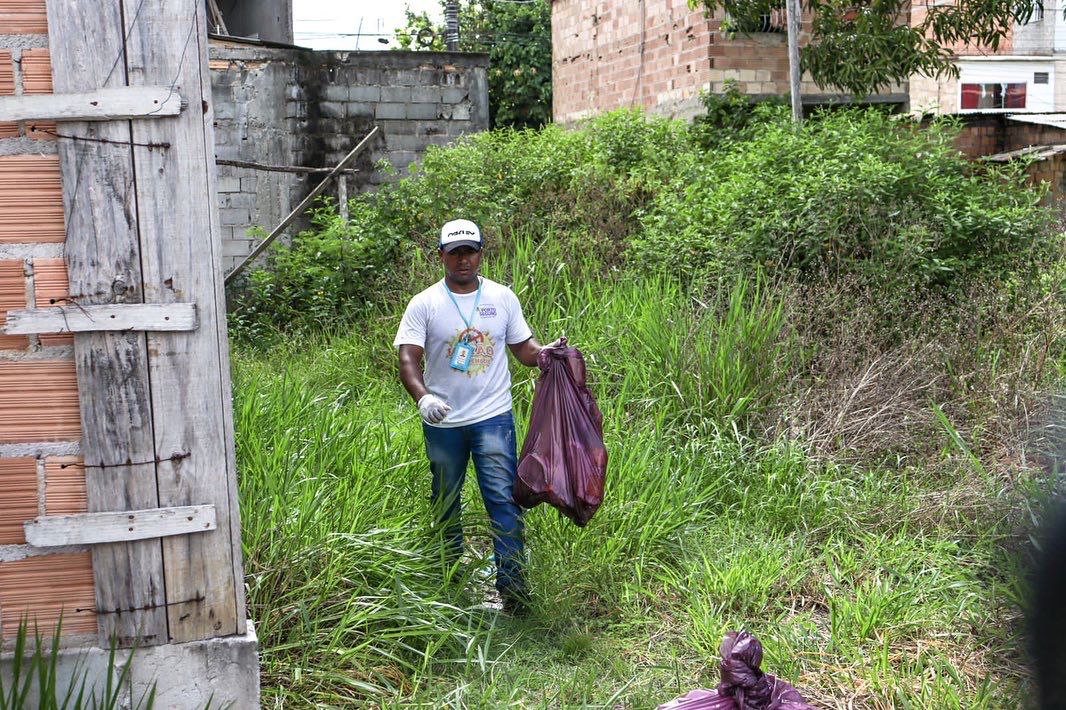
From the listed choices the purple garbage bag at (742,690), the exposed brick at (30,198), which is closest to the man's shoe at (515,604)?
the purple garbage bag at (742,690)

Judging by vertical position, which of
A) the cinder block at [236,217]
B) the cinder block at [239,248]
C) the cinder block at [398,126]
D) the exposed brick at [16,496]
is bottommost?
the exposed brick at [16,496]

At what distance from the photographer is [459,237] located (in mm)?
4527

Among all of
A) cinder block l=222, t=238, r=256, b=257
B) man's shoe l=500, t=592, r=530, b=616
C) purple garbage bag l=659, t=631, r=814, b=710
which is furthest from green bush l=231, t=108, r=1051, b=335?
purple garbage bag l=659, t=631, r=814, b=710

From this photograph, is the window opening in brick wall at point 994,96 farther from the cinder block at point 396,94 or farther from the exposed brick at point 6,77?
the exposed brick at point 6,77

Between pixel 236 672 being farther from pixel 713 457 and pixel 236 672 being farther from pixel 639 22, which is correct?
pixel 639 22

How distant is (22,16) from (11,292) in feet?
2.45

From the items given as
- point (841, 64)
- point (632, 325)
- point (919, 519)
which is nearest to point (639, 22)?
point (841, 64)

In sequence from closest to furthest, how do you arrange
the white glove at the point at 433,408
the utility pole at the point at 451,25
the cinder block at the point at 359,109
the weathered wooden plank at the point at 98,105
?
the weathered wooden plank at the point at 98,105 < the white glove at the point at 433,408 < the cinder block at the point at 359,109 < the utility pole at the point at 451,25

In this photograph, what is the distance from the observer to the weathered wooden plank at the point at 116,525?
125 inches

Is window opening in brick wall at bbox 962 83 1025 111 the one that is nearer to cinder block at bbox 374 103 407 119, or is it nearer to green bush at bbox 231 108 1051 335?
green bush at bbox 231 108 1051 335

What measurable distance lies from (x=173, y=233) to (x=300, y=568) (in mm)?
1416

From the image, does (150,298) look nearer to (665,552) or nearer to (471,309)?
(471,309)

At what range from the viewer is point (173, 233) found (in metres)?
3.20

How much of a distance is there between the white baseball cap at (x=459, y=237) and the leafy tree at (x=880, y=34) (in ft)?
22.9
